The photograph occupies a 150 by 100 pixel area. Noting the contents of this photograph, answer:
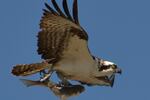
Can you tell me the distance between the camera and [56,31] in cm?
780

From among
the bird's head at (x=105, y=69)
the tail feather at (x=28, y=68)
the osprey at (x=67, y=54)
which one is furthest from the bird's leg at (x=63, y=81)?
the bird's head at (x=105, y=69)

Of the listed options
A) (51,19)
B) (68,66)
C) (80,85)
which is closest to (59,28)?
(51,19)

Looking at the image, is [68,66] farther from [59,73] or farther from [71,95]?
[71,95]

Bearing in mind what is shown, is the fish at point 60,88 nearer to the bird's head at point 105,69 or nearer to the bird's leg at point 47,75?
the bird's leg at point 47,75

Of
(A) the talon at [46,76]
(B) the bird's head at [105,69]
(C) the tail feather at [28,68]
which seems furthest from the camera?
(B) the bird's head at [105,69]

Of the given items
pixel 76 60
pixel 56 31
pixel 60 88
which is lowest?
pixel 60 88

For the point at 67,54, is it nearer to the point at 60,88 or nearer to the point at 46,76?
the point at 46,76

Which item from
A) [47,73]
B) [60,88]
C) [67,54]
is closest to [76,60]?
[67,54]

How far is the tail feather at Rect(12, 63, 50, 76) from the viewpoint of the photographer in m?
7.29

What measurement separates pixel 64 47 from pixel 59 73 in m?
0.54

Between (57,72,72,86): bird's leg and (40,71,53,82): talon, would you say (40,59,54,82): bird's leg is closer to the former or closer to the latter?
(40,71,53,82): talon

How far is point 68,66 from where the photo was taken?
7.44 m

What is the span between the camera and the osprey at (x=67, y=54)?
7.34 meters

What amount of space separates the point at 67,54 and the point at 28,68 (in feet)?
2.11
